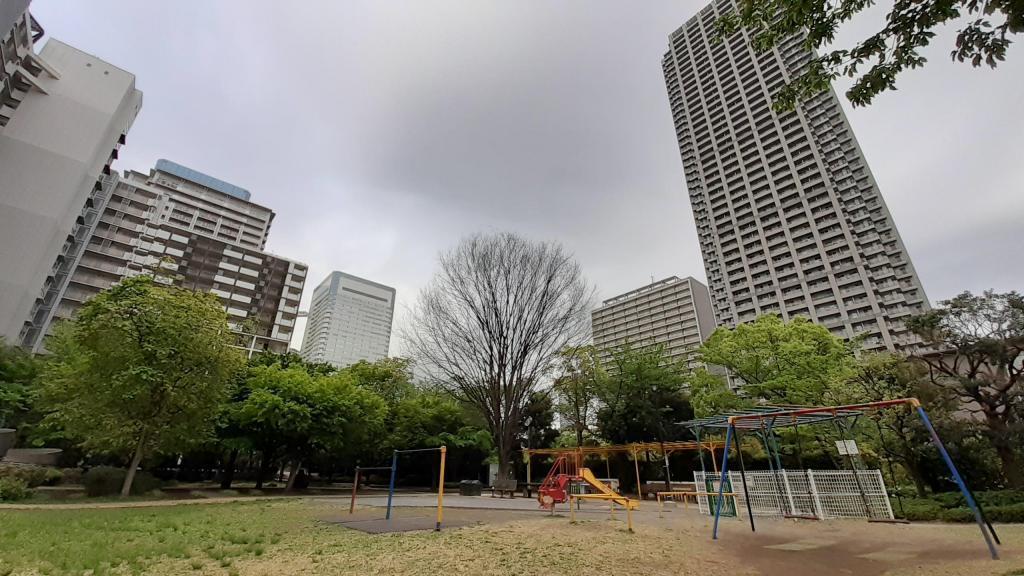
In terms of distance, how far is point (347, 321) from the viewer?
103812 millimetres

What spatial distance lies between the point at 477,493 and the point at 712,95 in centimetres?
7950

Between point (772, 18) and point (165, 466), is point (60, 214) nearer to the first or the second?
point (165, 466)

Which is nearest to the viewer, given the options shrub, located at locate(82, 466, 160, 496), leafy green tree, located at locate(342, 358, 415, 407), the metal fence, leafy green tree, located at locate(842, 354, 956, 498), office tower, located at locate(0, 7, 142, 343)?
the metal fence

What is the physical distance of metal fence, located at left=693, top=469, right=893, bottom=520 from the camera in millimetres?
9833

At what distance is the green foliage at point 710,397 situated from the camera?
21.8 m

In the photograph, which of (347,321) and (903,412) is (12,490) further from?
(347,321)

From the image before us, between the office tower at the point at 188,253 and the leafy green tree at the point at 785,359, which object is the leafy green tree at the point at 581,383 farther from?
the office tower at the point at 188,253

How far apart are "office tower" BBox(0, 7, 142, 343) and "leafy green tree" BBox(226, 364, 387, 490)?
30.8 meters

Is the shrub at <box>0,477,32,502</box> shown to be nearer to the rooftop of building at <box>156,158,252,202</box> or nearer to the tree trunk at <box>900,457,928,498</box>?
the tree trunk at <box>900,457,928,498</box>

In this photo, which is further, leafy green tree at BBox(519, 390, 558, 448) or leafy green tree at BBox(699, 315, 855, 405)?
leafy green tree at BBox(519, 390, 558, 448)

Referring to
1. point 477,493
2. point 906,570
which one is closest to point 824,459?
point 477,493

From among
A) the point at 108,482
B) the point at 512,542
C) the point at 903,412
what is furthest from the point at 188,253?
the point at 903,412

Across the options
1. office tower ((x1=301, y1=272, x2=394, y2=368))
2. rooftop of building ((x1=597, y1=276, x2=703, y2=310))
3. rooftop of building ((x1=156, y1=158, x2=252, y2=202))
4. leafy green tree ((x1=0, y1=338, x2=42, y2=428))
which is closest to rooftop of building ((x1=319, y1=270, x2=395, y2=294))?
office tower ((x1=301, y1=272, x2=394, y2=368))

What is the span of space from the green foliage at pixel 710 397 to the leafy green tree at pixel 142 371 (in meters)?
22.6
